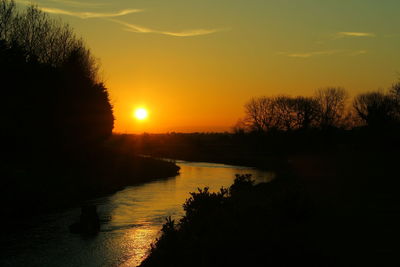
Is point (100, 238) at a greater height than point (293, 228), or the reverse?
point (293, 228)

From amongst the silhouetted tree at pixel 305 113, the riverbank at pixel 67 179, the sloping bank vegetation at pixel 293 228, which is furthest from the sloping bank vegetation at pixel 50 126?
the silhouetted tree at pixel 305 113

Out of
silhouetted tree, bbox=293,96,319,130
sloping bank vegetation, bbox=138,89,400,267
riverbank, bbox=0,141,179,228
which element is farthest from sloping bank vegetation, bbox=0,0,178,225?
silhouetted tree, bbox=293,96,319,130

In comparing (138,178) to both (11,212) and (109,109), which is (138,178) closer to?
(109,109)

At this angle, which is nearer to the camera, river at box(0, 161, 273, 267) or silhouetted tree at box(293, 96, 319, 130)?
river at box(0, 161, 273, 267)

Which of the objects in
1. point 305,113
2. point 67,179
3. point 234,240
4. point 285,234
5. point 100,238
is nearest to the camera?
point 234,240

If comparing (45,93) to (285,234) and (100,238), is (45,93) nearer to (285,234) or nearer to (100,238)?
(100,238)

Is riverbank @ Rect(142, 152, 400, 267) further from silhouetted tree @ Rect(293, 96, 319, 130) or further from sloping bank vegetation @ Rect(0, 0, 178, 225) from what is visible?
silhouetted tree @ Rect(293, 96, 319, 130)

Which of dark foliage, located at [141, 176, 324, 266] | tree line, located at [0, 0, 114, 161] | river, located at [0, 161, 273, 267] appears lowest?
river, located at [0, 161, 273, 267]

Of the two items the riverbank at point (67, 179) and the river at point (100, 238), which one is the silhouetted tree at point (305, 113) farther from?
the river at point (100, 238)

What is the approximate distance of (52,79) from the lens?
2296 inches

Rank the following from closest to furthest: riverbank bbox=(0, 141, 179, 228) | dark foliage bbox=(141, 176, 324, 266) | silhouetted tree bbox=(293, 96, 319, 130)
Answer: dark foliage bbox=(141, 176, 324, 266) → riverbank bbox=(0, 141, 179, 228) → silhouetted tree bbox=(293, 96, 319, 130)

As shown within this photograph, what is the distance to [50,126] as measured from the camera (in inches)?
2302

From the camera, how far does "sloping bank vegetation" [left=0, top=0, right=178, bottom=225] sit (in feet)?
143

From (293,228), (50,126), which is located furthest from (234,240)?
(50,126)
